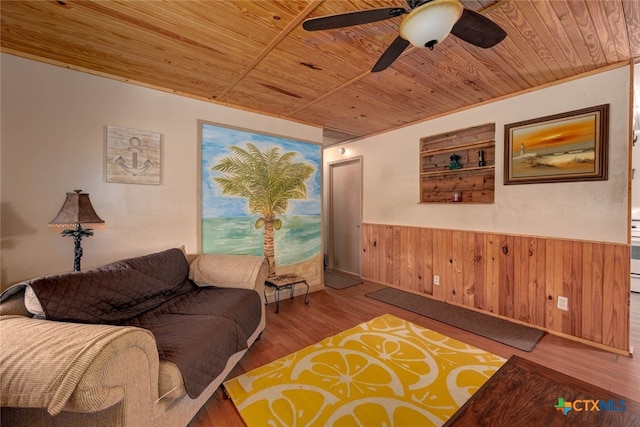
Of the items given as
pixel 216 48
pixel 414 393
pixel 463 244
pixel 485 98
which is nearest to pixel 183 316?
pixel 414 393

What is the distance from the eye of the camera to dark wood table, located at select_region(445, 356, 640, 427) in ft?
3.13

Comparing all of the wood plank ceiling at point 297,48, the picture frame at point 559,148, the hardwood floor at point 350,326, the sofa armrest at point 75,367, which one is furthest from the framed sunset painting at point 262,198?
the picture frame at point 559,148

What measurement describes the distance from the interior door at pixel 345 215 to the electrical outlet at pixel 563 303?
260 cm

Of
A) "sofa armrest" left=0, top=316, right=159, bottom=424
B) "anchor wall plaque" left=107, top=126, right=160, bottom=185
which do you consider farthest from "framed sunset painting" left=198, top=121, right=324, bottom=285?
"sofa armrest" left=0, top=316, right=159, bottom=424

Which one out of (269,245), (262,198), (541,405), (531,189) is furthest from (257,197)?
(531,189)

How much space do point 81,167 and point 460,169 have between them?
3.91 meters

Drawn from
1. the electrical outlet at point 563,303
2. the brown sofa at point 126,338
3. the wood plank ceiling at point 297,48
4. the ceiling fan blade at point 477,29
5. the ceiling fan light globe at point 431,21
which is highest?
the wood plank ceiling at point 297,48

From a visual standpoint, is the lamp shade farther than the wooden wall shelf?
No

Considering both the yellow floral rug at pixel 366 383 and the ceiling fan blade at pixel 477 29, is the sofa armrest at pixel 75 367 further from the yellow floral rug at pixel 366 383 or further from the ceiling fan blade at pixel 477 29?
the ceiling fan blade at pixel 477 29

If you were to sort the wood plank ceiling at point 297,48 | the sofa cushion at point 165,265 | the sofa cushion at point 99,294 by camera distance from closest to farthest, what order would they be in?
the sofa cushion at point 99,294
the wood plank ceiling at point 297,48
the sofa cushion at point 165,265

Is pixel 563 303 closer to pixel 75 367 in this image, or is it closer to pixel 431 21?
pixel 431 21

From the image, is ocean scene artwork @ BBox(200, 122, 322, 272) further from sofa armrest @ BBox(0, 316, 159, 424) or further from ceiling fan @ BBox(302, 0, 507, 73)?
ceiling fan @ BBox(302, 0, 507, 73)

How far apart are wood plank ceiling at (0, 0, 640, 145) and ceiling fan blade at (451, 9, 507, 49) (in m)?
0.23

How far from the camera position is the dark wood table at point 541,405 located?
0.95 meters
